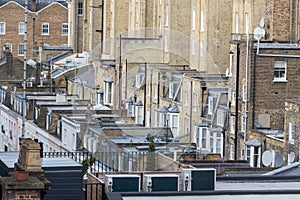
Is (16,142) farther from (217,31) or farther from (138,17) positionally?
(138,17)

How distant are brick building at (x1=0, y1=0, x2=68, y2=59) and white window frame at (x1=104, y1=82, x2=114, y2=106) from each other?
5952 cm

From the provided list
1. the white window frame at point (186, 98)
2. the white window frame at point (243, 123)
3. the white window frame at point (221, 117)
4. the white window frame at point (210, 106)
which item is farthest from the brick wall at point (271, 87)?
the white window frame at point (186, 98)

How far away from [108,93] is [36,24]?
63860 millimetres

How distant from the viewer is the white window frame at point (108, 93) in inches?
2596

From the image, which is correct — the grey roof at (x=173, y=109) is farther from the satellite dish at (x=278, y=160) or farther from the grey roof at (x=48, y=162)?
the grey roof at (x=48, y=162)

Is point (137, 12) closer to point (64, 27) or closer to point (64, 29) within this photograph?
point (64, 27)

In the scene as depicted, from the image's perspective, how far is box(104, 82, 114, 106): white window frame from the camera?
216ft

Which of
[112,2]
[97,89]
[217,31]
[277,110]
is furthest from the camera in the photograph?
[112,2]

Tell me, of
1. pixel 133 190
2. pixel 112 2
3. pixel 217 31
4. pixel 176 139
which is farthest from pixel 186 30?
pixel 133 190

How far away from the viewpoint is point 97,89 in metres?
65.7

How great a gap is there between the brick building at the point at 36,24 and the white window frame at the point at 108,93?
59518 mm

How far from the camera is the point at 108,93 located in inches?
2687

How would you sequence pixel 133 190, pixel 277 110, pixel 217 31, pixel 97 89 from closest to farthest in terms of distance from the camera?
pixel 133 190 → pixel 277 110 → pixel 97 89 → pixel 217 31

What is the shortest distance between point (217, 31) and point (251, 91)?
17418mm
